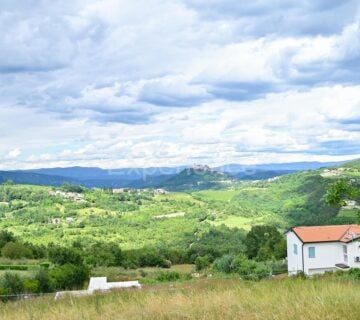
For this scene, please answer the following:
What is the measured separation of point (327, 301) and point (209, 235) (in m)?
94.5

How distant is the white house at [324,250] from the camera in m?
40.9

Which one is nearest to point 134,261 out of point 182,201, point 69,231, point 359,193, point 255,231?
point 255,231

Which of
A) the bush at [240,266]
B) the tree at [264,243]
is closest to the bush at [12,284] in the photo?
the bush at [240,266]

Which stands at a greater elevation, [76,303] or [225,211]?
[76,303]

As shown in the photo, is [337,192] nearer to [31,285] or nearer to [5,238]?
[31,285]

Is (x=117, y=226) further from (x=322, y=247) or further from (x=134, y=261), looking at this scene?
(x=322, y=247)

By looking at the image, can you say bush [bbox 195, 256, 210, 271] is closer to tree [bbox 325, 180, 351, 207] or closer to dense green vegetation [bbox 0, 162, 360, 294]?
dense green vegetation [bbox 0, 162, 360, 294]

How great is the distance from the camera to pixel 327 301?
5.20m

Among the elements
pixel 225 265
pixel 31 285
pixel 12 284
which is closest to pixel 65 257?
pixel 225 265

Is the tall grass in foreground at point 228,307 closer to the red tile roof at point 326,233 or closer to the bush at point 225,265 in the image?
the red tile roof at point 326,233

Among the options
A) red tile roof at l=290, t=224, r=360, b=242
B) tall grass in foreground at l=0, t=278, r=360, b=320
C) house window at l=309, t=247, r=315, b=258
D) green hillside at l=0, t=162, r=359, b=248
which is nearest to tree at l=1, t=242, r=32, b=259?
green hillside at l=0, t=162, r=359, b=248

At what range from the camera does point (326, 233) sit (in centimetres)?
4297

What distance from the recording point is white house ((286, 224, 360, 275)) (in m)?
40.9

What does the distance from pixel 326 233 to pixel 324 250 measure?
157cm
